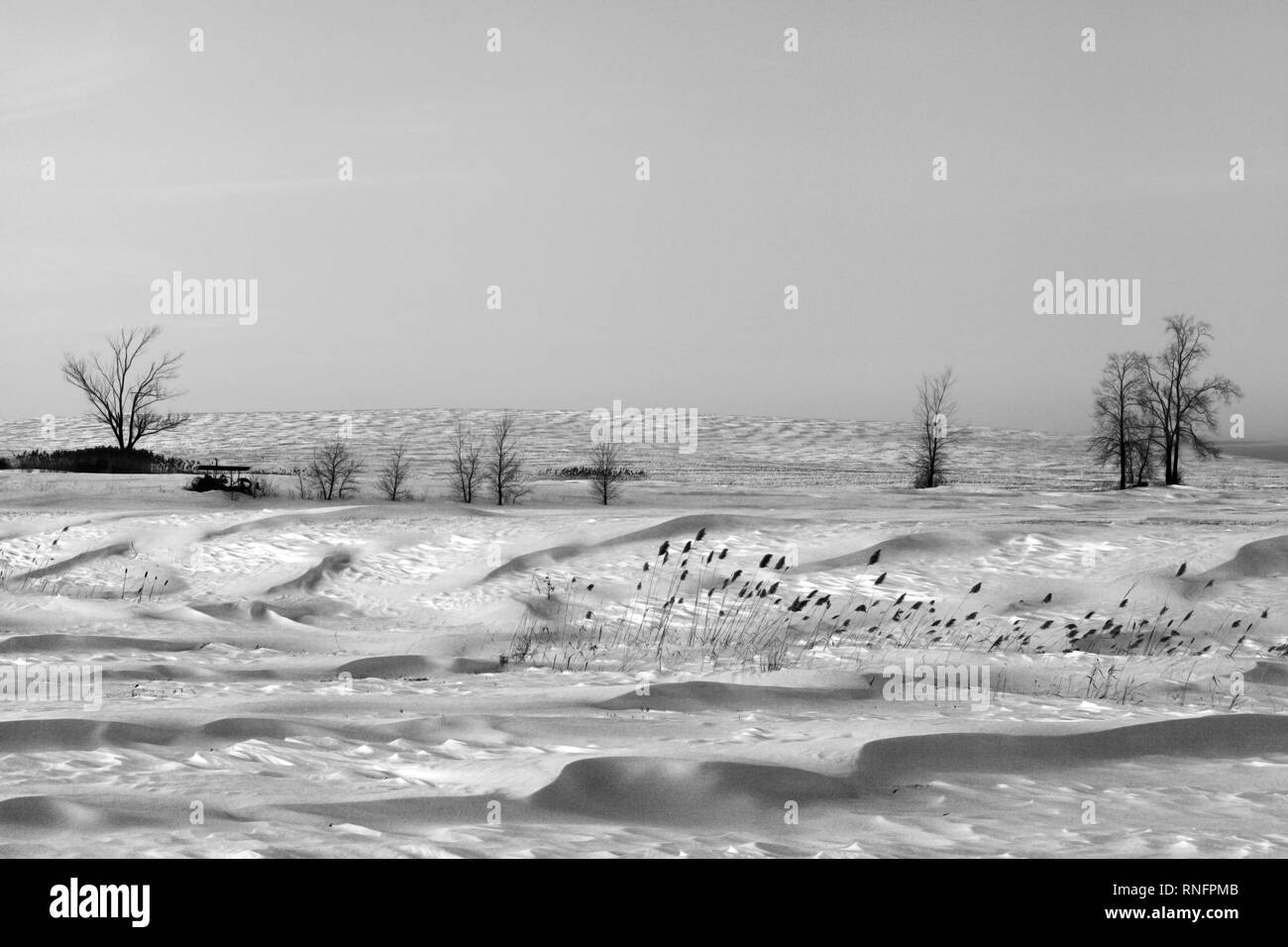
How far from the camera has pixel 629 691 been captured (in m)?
8.47

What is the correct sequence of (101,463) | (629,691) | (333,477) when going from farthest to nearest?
(101,463) → (333,477) → (629,691)

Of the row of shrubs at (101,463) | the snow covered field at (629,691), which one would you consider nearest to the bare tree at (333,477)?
the row of shrubs at (101,463)

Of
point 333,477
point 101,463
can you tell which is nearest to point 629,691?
point 333,477

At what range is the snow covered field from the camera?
523 cm

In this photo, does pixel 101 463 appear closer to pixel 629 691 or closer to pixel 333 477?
pixel 333 477

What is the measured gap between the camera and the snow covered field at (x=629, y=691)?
5227 millimetres

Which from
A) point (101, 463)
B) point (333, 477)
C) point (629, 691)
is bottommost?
point (629, 691)

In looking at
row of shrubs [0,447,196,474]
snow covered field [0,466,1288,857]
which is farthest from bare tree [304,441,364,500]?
snow covered field [0,466,1288,857]

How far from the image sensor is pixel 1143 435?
4878cm
